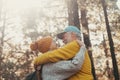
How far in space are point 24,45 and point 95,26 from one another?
8.12 metres

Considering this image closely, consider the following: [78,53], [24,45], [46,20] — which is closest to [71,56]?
[78,53]

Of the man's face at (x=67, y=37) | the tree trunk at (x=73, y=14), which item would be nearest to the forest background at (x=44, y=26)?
the tree trunk at (x=73, y=14)

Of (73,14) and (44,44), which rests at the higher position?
(44,44)

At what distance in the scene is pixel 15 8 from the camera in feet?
93.4

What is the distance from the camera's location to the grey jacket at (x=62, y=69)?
3219 millimetres

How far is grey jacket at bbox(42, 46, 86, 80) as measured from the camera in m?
3.22

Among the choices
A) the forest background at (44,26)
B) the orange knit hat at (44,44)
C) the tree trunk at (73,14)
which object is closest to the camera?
the orange knit hat at (44,44)

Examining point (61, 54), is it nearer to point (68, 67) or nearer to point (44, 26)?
point (68, 67)

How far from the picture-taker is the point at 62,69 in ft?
10.6

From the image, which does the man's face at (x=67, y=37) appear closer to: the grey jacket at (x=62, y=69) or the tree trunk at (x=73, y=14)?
the grey jacket at (x=62, y=69)

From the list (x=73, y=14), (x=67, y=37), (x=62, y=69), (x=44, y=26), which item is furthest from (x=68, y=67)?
(x=44, y=26)

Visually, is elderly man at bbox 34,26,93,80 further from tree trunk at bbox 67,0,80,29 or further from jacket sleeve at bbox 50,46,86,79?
tree trunk at bbox 67,0,80,29

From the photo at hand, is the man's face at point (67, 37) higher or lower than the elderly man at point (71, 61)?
higher

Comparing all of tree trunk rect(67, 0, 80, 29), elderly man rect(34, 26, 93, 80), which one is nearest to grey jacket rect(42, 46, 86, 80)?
elderly man rect(34, 26, 93, 80)
